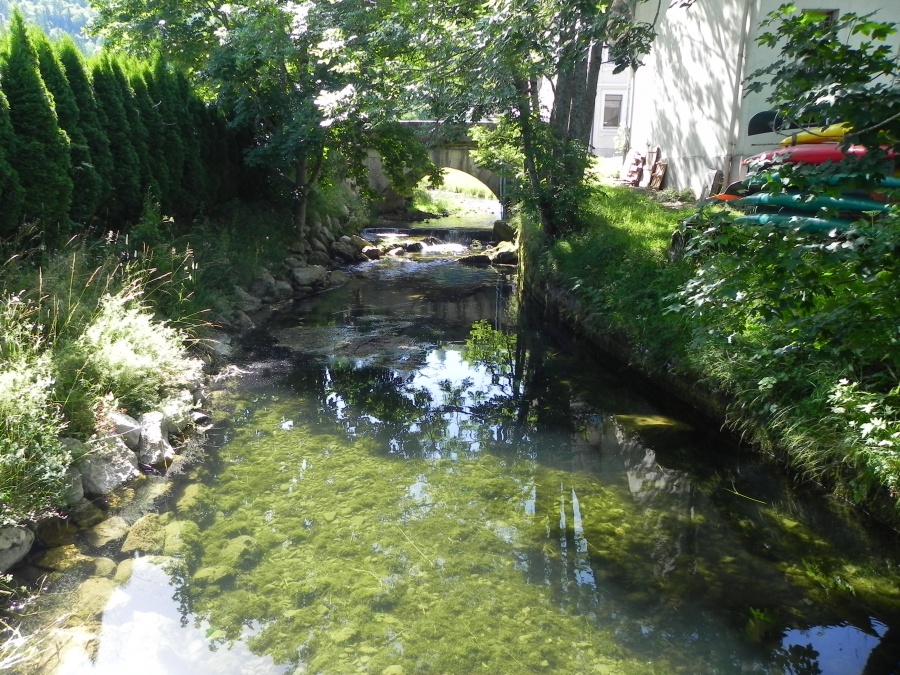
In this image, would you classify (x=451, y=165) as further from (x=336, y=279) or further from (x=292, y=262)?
(x=292, y=262)

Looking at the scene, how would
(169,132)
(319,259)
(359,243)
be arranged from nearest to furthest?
(169,132)
(319,259)
(359,243)

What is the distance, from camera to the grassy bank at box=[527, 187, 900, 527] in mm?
3797

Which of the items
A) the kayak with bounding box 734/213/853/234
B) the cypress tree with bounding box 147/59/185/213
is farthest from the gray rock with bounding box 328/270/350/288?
the kayak with bounding box 734/213/853/234

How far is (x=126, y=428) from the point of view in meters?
5.52

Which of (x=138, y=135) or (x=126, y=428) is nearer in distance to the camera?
(x=126, y=428)

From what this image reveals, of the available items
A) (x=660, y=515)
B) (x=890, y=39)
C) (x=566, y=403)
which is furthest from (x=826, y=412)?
(x=890, y=39)

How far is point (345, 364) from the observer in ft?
28.5

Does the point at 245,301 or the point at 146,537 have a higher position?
the point at 146,537

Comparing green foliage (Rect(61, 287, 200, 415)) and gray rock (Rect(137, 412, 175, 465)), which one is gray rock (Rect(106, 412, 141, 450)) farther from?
green foliage (Rect(61, 287, 200, 415))

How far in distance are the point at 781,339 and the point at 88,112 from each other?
8.49 meters

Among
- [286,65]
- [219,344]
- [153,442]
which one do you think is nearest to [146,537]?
[153,442]

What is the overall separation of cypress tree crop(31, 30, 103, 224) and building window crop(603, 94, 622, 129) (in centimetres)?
2256

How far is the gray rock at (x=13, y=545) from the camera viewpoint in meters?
4.12

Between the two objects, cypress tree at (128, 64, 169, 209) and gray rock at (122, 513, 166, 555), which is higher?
cypress tree at (128, 64, 169, 209)
